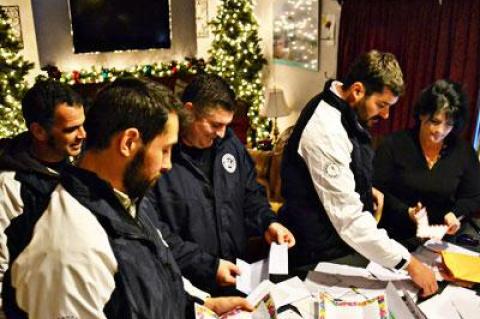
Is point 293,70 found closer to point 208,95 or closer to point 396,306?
point 208,95

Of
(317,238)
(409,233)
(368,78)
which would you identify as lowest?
(409,233)

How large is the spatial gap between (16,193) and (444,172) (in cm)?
181

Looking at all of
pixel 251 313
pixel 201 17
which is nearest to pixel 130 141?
pixel 251 313

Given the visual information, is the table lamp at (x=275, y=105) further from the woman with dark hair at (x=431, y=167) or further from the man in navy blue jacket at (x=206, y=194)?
the man in navy blue jacket at (x=206, y=194)

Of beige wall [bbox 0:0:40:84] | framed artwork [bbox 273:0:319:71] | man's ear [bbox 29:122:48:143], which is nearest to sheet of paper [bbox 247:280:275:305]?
man's ear [bbox 29:122:48:143]

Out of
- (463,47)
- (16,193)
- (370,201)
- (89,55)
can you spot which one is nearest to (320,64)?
(463,47)

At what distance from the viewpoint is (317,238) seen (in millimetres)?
1797

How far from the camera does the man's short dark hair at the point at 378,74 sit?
1698mm

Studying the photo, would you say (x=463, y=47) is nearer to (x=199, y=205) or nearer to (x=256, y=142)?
(x=199, y=205)

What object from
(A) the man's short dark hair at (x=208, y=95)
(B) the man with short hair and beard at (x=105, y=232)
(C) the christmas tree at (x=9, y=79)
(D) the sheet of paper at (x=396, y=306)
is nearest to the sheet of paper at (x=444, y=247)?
(D) the sheet of paper at (x=396, y=306)

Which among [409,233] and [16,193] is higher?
[16,193]

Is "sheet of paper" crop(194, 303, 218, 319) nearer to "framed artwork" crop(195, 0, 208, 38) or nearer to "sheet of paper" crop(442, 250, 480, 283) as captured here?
"sheet of paper" crop(442, 250, 480, 283)

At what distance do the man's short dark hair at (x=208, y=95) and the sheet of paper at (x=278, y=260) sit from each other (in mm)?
541

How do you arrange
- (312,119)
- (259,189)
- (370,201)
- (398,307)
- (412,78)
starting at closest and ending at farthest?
(398,307) < (312,119) < (370,201) < (259,189) < (412,78)
